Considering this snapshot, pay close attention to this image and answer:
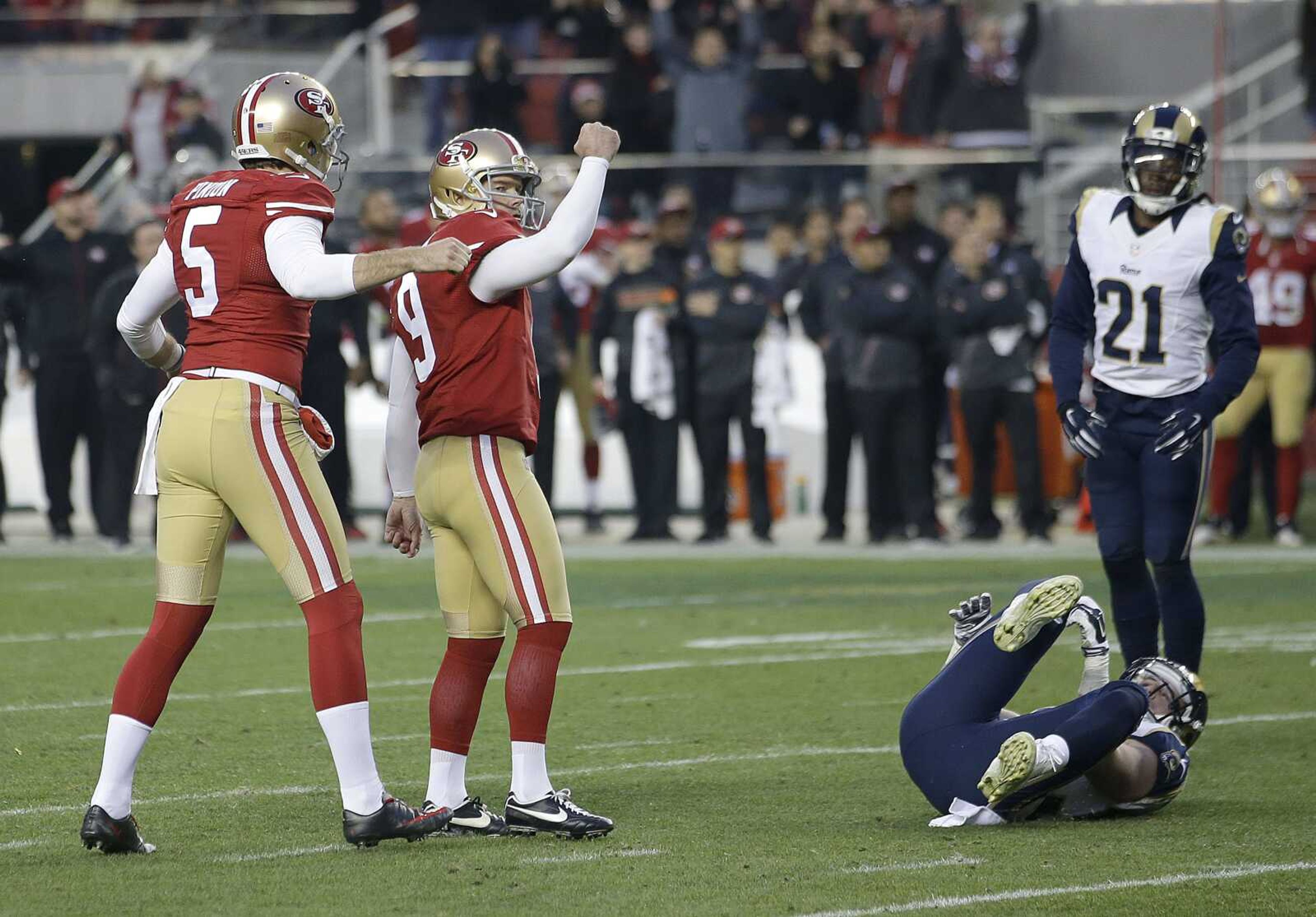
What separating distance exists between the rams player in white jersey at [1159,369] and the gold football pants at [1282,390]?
607cm

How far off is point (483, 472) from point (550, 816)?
2.84 ft

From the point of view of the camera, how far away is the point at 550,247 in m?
4.95

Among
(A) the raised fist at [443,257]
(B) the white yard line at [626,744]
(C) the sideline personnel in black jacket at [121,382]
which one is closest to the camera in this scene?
(A) the raised fist at [443,257]

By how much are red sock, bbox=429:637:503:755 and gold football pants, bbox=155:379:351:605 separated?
1.31 ft

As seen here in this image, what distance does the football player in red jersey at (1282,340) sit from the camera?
12.7 metres

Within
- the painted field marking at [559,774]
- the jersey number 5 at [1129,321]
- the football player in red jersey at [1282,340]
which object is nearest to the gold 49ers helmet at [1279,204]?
the football player in red jersey at [1282,340]

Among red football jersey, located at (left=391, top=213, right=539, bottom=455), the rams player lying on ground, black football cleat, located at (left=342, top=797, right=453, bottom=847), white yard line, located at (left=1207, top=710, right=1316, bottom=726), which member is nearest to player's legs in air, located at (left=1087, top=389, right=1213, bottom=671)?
white yard line, located at (left=1207, top=710, right=1316, bottom=726)

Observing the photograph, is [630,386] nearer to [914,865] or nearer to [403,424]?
[403,424]

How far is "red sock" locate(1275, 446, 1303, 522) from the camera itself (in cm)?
1259

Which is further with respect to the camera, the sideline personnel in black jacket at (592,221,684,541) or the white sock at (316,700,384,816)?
the sideline personnel in black jacket at (592,221,684,541)

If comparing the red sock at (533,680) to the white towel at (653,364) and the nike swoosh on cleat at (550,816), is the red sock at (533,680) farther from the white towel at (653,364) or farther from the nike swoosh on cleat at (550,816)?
the white towel at (653,364)

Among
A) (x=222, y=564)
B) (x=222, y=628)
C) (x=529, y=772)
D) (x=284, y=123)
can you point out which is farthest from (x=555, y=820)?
(x=222, y=628)

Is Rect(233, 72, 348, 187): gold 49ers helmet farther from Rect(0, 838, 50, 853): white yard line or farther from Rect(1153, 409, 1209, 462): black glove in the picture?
Rect(1153, 409, 1209, 462): black glove

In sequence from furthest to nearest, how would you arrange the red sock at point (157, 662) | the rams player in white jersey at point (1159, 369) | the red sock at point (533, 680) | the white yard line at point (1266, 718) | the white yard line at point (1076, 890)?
the white yard line at point (1266, 718) < the rams player in white jersey at point (1159, 369) < the red sock at point (533, 680) < the red sock at point (157, 662) < the white yard line at point (1076, 890)
